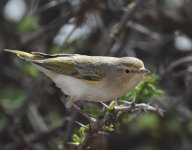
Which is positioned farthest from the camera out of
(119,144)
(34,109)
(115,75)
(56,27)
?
(119,144)

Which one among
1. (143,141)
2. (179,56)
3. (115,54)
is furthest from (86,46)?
(143,141)

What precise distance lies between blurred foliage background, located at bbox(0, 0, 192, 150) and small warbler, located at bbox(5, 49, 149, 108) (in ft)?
3.24

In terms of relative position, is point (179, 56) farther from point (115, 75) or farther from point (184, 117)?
point (115, 75)

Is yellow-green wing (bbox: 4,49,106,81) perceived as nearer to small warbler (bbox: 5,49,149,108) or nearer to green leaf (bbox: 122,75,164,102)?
small warbler (bbox: 5,49,149,108)

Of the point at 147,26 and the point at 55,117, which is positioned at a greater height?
the point at 147,26

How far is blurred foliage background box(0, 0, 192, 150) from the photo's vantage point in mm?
6141

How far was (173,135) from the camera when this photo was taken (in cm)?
713

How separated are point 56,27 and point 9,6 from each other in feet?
3.19

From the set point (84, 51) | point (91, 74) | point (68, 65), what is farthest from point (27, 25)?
point (91, 74)

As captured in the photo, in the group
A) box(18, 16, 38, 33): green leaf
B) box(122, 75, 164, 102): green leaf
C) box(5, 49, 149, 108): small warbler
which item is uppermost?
box(18, 16, 38, 33): green leaf

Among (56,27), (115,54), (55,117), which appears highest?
(56,27)

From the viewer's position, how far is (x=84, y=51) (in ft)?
22.6

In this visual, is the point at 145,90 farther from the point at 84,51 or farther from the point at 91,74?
the point at 84,51

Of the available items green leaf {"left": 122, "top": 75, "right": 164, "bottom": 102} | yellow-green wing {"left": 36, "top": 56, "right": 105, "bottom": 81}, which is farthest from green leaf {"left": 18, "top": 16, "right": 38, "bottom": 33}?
green leaf {"left": 122, "top": 75, "right": 164, "bottom": 102}
